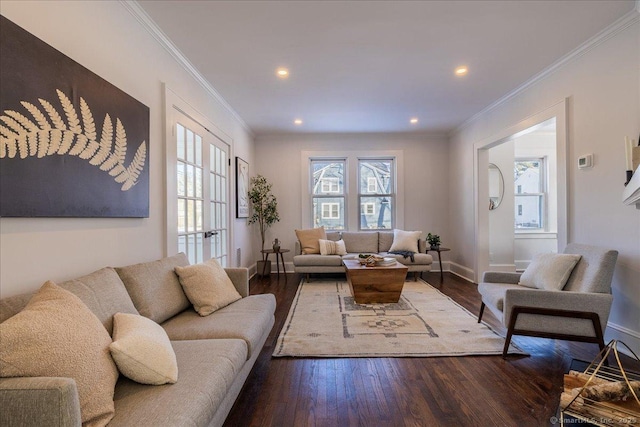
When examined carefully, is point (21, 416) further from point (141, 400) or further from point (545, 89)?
point (545, 89)

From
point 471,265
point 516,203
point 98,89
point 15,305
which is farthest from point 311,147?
point 15,305

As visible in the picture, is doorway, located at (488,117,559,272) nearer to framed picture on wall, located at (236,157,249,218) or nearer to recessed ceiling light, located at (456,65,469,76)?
recessed ceiling light, located at (456,65,469,76)

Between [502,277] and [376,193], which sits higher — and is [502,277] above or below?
below

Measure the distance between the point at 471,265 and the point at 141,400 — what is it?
5128mm

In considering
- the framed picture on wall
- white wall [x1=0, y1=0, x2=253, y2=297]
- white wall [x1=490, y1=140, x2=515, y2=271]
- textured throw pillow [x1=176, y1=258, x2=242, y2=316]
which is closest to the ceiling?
white wall [x1=0, y1=0, x2=253, y2=297]

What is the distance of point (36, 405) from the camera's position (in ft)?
2.99

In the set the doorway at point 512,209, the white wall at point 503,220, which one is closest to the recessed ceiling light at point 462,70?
the doorway at point 512,209

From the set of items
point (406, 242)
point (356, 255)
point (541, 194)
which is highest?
point (541, 194)

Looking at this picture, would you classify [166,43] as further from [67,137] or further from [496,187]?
[496,187]

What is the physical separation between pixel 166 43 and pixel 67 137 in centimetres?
154

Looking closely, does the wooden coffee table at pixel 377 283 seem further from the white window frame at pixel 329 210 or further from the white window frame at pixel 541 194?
the white window frame at pixel 541 194

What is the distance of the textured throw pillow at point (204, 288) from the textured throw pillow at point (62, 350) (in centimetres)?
98

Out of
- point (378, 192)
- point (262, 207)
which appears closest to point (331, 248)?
point (262, 207)

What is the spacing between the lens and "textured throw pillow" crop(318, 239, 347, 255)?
5.38 metres
